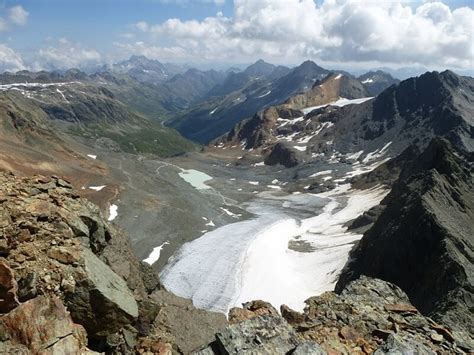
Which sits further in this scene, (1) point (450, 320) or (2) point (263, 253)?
(2) point (263, 253)

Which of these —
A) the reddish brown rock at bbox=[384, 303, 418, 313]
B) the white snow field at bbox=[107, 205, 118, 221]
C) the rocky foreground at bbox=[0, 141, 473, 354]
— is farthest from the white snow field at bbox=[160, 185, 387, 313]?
the reddish brown rock at bbox=[384, 303, 418, 313]

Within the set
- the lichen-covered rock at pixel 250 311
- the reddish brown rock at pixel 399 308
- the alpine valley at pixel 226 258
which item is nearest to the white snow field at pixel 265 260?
the alpine valley at pixel 226 258

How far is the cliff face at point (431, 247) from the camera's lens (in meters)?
51.6

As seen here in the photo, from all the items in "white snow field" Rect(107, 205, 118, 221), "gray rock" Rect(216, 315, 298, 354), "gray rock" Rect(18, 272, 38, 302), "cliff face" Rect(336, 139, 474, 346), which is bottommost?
"white snow field" Rect(107, 205, 118, 221)

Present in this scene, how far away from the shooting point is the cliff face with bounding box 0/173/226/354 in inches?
709

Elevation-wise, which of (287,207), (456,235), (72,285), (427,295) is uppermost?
(72,285)

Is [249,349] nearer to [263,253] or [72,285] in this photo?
[72,285]

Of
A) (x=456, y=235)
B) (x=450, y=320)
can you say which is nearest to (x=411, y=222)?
(x=456, y=235)

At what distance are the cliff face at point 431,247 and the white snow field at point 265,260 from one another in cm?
1037

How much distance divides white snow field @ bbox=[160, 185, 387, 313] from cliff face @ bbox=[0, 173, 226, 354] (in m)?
54.8

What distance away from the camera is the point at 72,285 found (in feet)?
67.4

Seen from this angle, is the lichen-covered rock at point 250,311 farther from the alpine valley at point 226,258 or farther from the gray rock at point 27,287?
the gray rock at point 27,287

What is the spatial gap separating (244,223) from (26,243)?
11090 cm

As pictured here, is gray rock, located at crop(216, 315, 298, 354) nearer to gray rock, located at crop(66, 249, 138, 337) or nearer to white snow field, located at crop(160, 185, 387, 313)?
gray rock, located at crop(66, 249, 138, 337)
